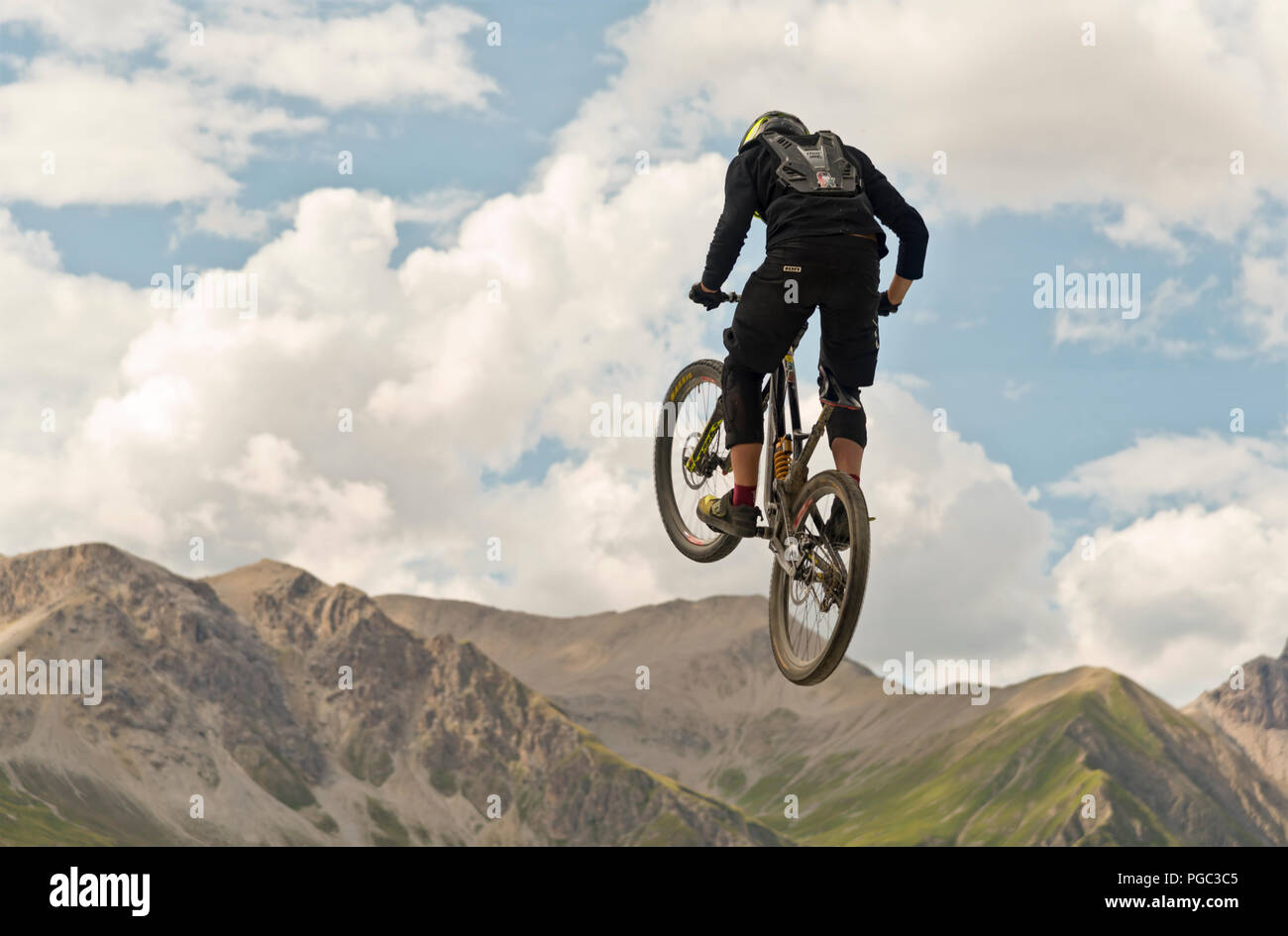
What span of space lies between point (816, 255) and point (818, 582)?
297 cm

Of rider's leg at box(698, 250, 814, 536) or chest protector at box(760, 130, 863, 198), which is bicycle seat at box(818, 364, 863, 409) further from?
chest protector at box(760, 130, 863, 198)

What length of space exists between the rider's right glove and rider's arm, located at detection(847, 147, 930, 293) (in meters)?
1.74

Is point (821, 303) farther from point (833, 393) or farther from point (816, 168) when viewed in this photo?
point (816, 168)

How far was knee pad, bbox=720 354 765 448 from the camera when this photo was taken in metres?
13.7

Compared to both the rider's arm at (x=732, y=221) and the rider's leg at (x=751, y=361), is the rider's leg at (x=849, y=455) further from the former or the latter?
the rider's arm at (x=732, y=221)

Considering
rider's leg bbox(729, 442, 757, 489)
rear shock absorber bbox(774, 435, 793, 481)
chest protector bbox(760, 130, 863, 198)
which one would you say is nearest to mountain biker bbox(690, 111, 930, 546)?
chest protector bbox(760, 130, 863, 198)

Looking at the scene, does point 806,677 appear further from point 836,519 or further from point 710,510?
point 710,510

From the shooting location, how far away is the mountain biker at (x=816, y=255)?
12211 millimetres

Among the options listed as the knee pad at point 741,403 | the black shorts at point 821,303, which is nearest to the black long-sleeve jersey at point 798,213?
the black shorts at point 821,303

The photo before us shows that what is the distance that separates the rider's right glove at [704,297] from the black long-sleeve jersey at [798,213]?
201 mm
